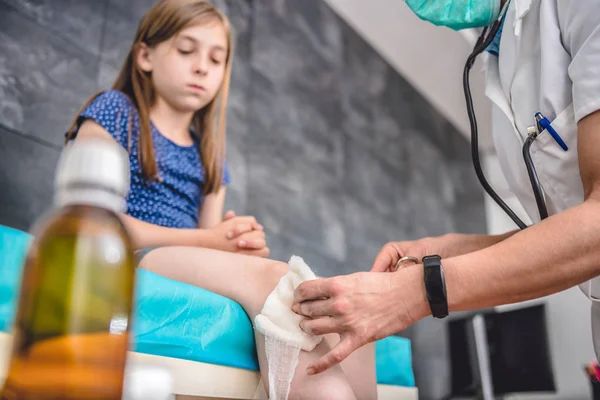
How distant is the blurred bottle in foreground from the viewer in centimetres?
27

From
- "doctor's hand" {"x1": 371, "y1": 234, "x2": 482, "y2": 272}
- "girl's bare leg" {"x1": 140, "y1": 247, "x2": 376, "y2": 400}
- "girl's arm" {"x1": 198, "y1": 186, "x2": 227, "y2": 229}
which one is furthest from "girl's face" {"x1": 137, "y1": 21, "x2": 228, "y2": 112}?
"doctor's hand" {"x1": 371, "y1": 234, "x2": 482, "y2": 272}

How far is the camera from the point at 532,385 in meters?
3.08

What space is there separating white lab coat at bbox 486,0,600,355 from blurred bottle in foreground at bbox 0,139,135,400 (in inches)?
26.1

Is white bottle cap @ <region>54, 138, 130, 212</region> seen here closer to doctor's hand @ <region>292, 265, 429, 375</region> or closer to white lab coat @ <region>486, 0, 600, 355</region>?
doctor's hand @ <region>292, 265, 429, 375</region>

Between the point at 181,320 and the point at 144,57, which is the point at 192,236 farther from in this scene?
the point at 144,57

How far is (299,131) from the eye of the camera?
9.06 feet

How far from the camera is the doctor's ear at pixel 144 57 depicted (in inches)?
64.8

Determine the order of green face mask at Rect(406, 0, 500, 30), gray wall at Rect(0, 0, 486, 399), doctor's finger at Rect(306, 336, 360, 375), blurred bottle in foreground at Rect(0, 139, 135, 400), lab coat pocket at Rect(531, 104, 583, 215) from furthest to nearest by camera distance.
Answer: gray wall at Rect(0, 0, 486, 399) < green face mask at Rect(406, 0, 500, 30) < lab coat pocket at Rect(531, 104, 583, 215) < doctor's finger at Rect(306, 336, 360, 375) < blurred bottle in foreground at Rect(0, 139, 135, 400)

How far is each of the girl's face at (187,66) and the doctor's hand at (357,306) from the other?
3.38 feet

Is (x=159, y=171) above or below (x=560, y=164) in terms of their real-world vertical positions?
above

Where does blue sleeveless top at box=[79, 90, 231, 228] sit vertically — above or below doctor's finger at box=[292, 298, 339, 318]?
above

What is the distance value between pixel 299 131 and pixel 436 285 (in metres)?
2.12

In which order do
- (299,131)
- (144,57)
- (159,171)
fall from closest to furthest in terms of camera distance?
(159,171), (144,57), (299,131)

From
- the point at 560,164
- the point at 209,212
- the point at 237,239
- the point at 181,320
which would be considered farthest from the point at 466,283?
the point at 209,212
